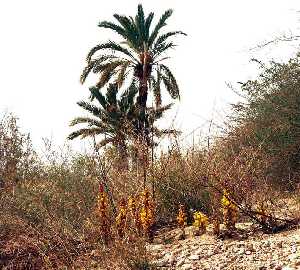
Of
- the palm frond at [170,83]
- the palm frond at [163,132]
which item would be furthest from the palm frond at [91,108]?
the palm frond at [163,132]

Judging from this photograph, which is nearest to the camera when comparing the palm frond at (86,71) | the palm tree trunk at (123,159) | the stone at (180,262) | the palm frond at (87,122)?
the stone at (180,262)

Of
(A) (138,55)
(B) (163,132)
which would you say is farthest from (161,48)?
(B) (163,132)

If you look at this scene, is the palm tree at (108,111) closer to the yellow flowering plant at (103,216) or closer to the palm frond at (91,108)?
the palm frond at (91,108)

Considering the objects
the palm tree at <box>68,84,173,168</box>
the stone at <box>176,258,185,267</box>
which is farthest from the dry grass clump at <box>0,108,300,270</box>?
the palm tree at <box>68,84,173,168</box>

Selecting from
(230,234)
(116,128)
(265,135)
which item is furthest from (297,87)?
(116,128)

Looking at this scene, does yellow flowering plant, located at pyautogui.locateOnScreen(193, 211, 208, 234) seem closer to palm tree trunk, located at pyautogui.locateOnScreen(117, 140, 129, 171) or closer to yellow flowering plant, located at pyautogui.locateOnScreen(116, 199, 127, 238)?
yellow flowering plant, located at pyautogui.locateOnScreen(116, 199, 127, 238)

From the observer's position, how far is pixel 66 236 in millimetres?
7609

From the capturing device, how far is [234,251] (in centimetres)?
614

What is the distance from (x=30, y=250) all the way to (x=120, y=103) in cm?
1202

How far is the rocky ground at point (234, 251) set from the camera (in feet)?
18.8

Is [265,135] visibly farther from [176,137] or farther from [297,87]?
[176,137]

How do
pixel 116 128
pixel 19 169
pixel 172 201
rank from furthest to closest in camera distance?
pixel 116 128
pixel 19 169
pixel 172 201

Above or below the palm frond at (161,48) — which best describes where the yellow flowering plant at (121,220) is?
below

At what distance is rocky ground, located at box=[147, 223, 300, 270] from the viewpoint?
573 cm
